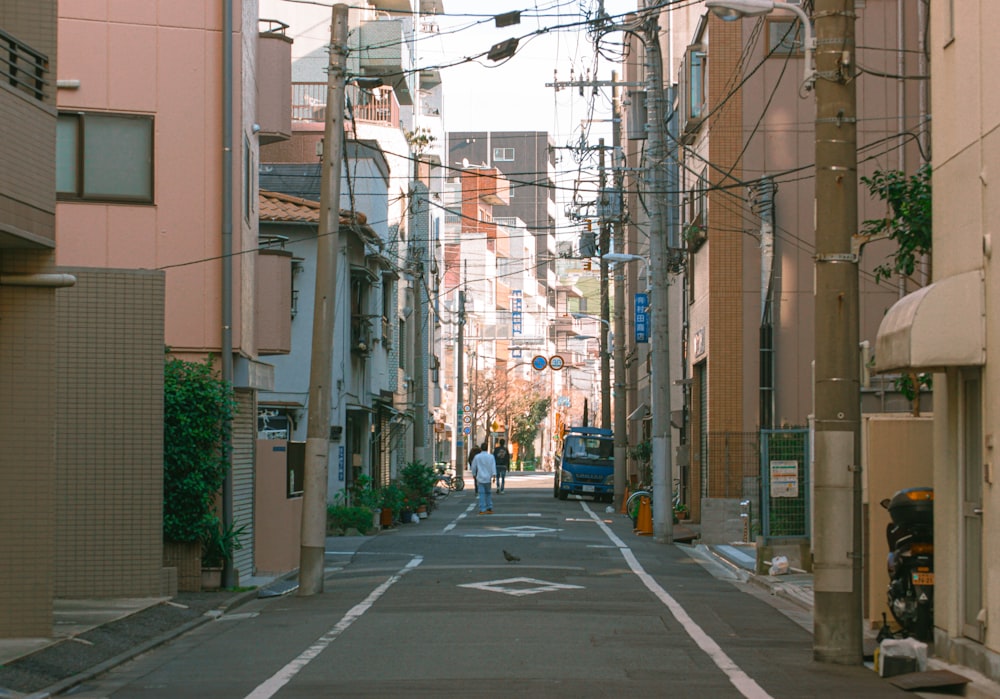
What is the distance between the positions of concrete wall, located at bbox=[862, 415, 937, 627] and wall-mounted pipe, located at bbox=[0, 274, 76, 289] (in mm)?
8393

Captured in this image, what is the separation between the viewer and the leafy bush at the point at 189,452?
18.6m

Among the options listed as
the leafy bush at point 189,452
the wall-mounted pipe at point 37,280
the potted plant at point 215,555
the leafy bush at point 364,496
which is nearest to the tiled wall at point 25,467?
the wall-mounted pipe at point 37,280

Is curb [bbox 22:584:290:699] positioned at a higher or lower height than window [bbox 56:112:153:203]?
lower

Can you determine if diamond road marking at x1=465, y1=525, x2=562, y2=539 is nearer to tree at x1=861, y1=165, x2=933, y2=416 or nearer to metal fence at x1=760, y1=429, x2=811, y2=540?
metal fence at x1=760, y1=429, x2=811, y2=540

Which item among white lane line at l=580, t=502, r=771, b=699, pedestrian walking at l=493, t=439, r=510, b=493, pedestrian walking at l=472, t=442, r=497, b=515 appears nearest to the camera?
white lane line at l=580, t=502, r=771, b=699

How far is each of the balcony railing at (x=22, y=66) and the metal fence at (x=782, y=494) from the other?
12.8 metres

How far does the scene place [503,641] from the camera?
13266mm

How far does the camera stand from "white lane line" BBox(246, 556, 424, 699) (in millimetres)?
10742

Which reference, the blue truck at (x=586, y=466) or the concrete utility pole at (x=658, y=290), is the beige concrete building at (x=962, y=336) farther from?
the blue truck at (x=586, y=466)

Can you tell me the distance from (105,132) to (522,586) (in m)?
8.56

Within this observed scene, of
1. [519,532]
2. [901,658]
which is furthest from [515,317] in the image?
[901,658]

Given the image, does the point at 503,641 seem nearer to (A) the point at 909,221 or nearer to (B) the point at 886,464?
(B) the point at 886,464

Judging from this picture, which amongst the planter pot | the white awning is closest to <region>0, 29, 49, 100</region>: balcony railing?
the white awning

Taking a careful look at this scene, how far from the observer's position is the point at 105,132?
19562 mm
